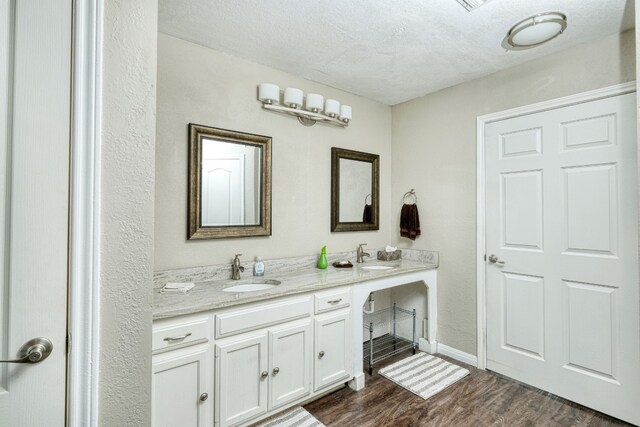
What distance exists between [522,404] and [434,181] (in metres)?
1.86

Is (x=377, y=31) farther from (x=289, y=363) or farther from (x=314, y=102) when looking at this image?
(x=289, y=363)

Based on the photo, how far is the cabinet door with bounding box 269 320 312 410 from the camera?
6.16 ft

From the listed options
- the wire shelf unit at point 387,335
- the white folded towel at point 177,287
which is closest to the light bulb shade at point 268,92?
the white folded towel at point 177,287

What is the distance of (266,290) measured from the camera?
6.27 feet

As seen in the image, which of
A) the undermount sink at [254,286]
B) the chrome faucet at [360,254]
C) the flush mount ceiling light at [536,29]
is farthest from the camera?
the chrome faucet at [360,254]

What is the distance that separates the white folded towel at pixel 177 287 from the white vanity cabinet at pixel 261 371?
1.36ft

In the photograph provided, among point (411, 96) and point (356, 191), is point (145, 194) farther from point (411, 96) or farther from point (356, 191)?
point (411, 96)

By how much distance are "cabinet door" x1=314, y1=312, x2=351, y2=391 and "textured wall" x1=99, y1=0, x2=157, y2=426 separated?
1260mm

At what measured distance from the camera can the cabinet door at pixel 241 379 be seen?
1681 millimetres

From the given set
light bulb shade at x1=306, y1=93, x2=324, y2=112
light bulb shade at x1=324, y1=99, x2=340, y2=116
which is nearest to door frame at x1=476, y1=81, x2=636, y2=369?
light bulb shade at x1=324, y1=99, x2=340, y2=116

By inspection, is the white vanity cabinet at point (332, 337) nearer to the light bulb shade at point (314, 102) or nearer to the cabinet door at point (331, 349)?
the cabinet door at point (331, 349)

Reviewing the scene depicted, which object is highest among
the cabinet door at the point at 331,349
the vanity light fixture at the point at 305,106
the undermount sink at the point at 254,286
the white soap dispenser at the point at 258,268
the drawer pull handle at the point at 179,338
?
the vanity light fixture at the point at 305,106

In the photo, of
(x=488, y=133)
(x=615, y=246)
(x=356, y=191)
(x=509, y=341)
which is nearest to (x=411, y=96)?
(x=488, y=133)

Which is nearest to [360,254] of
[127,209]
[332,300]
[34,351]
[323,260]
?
[323,260]
